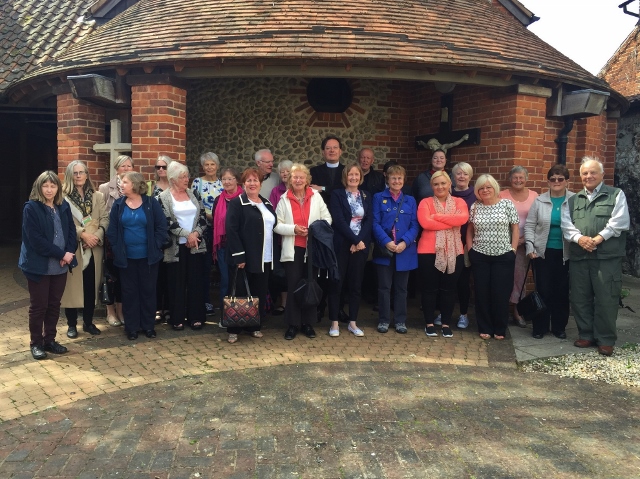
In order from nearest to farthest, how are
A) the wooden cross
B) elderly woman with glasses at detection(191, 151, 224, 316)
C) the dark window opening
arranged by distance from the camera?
elderly woman with glasses at detection(191, 151, 224, 316), the wooden cross, the dark window opening

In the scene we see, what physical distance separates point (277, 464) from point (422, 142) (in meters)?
6.07

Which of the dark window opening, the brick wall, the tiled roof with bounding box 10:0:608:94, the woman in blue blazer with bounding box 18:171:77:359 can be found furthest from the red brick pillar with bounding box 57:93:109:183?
the brick wall

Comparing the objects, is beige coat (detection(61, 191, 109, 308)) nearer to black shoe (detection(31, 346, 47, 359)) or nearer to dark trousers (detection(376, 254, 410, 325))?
black shoe (detection(31, 346, 47, 359))

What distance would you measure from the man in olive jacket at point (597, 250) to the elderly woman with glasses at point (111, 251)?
446 cm

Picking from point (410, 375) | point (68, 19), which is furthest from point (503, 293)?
point (68, 19)

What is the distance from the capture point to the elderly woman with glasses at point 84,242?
4.95 metres

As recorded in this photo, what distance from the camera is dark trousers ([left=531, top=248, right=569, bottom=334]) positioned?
532cm

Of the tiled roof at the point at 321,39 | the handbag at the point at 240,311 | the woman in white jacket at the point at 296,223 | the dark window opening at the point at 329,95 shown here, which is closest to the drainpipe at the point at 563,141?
the tiled roof at the point at 321,39

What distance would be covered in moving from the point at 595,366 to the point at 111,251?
15.5ft

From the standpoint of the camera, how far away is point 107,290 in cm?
531

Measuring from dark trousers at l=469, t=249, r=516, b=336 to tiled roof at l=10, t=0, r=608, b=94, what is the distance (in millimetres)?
2333

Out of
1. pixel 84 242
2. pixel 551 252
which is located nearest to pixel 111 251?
pixel 84 242

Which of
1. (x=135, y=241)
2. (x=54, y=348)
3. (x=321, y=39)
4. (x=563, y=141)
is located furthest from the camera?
(x=563, y=141)

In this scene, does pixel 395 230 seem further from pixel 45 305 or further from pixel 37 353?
pixel 37 353
